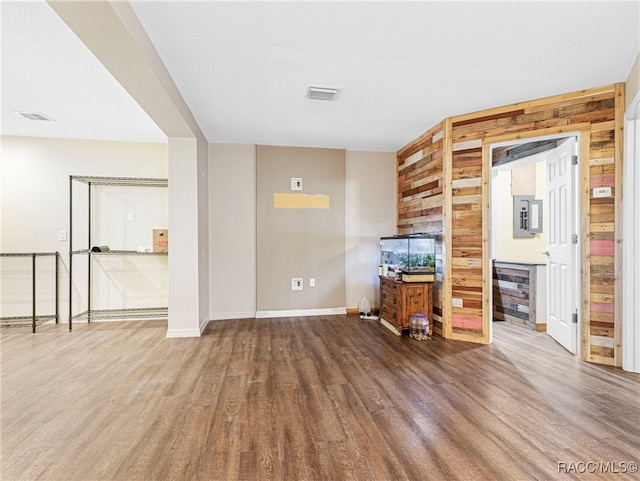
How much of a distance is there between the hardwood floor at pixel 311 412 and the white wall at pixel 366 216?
148cm

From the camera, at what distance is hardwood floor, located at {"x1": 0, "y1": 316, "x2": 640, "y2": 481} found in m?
1.53

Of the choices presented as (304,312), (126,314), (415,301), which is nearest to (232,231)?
(304,312)

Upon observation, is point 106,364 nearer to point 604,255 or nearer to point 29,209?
point 29,209

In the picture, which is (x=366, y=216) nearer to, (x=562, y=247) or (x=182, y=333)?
(x=562, y=247)

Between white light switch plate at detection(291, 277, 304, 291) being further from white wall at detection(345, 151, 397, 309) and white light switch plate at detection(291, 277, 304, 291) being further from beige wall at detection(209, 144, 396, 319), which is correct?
white wall at detection(345, 151, 397, 309)

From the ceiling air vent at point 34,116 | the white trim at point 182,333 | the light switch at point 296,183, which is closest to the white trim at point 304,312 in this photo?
the white trim at point 182,333

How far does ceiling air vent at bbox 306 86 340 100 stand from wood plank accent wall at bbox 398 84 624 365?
1.42 m

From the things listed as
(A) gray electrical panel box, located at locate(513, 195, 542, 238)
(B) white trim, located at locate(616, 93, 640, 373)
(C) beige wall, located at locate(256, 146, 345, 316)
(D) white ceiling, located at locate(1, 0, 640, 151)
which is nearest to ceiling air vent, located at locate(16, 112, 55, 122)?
(D) white ceiling, located at locate(1, 0, 640, 151)

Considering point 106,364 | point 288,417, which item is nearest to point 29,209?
point 106,364

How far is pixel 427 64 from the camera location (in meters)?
2.44

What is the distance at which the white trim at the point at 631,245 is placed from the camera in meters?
2.57

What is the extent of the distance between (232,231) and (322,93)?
2320 mm

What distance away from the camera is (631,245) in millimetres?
2596

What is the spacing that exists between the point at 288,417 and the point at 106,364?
6.31 feet
